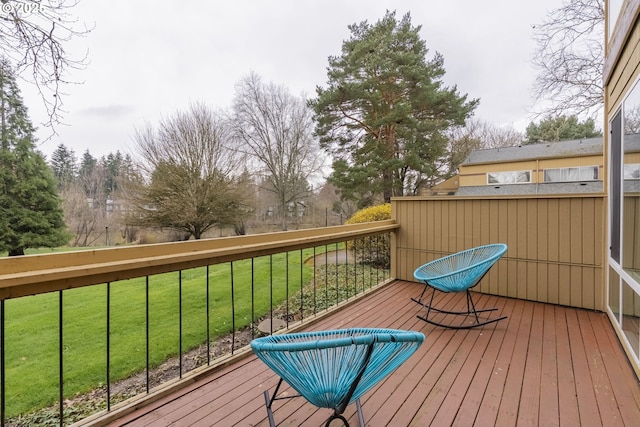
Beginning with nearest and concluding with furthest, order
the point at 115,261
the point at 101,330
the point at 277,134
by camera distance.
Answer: the point at 115,261 < the point at 101,330 < the point at 277,134

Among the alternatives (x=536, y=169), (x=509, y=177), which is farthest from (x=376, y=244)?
(x=536, y=169)

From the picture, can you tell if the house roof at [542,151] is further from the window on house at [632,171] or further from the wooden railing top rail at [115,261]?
the wooden railing top rail at [115,261]

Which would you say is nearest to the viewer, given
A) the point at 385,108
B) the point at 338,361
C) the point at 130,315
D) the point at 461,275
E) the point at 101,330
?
the point at 338,361

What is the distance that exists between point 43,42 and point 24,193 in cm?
933

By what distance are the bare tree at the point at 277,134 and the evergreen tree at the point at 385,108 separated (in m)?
2.36

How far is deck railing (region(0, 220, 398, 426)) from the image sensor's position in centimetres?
131

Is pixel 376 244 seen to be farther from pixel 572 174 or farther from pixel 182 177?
pixel 572 174

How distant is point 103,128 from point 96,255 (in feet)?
42.2

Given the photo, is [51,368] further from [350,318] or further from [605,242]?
[605,242]

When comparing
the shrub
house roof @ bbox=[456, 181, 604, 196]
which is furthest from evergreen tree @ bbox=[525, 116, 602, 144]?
the shrub

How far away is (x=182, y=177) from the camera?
36.2 ft

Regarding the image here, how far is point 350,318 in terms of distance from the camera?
2.76m

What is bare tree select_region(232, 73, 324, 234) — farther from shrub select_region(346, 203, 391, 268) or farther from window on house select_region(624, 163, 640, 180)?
window on house select_region(624, 163, 640, 180)

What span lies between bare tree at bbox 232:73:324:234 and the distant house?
264 inches
